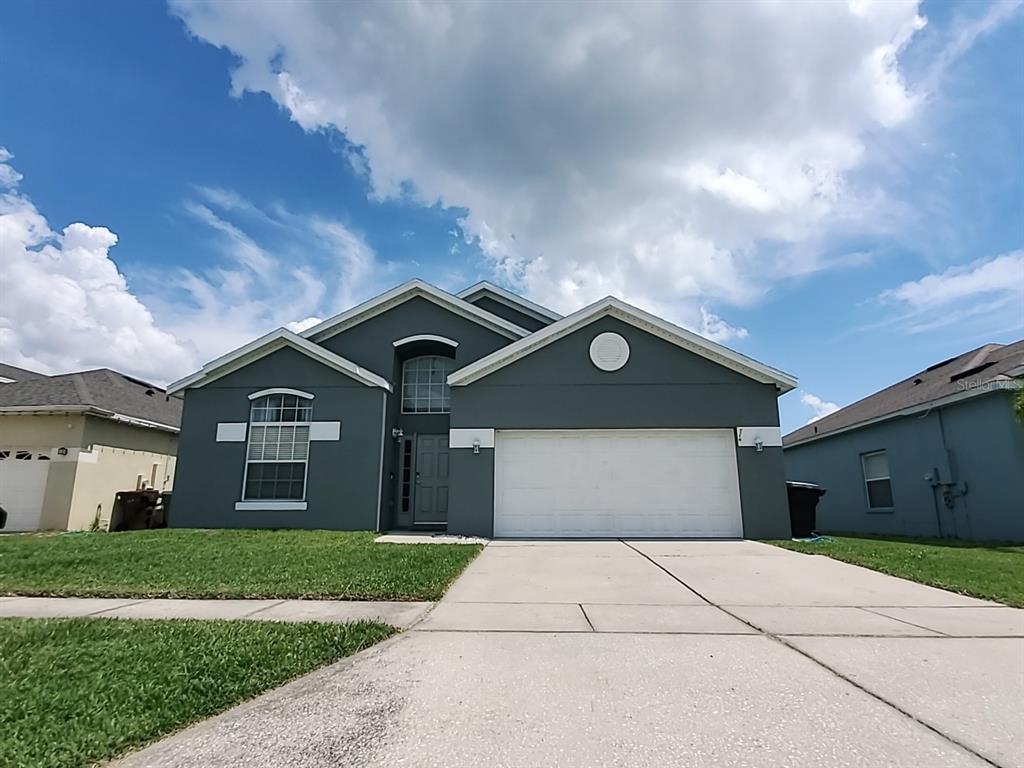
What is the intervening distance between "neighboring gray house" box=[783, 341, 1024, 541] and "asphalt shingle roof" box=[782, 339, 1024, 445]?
0.16 feet

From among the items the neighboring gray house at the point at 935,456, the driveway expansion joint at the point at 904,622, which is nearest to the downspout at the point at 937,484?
the neighboring gray house at the point at 935,456

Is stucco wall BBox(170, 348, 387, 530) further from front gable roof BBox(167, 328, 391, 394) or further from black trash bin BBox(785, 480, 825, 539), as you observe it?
black trash bin BBox(785, 480, 825, 539)

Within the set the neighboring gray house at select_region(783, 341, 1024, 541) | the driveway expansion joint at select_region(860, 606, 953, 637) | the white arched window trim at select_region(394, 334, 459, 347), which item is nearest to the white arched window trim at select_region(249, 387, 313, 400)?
the white arched window trim at select_region(394, 334, 459, 347)

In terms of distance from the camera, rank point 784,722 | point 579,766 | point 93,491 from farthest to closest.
Answer: point 93,491 < point 784,722 < point 579,766

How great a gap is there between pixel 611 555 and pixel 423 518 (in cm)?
592

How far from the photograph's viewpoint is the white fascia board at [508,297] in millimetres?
16969

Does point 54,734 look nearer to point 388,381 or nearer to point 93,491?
point 388,381

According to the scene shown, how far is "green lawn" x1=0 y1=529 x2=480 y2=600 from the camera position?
6.00m

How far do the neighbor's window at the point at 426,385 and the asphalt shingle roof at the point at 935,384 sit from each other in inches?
465

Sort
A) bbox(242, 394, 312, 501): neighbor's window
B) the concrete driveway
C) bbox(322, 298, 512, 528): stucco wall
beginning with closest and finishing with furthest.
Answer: the concrete driveway → bbox(242, 394, 312, 501): neighbor's window → bbox(322, 298, 512, 528): stucco wall

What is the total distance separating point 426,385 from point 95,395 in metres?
9.17

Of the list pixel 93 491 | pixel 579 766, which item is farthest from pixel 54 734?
pixel 93 491

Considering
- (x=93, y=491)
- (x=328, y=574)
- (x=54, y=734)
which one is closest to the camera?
(x=54, y=734)

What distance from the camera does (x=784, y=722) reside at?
2893mm
